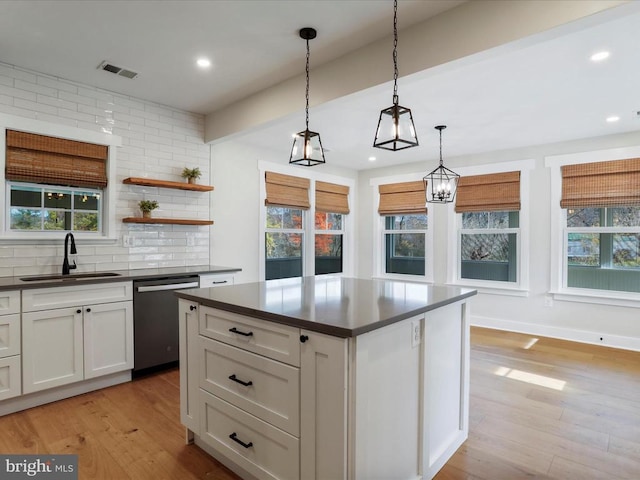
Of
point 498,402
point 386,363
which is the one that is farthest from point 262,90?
point 498,402

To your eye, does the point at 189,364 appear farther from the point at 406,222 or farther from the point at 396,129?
the point at 406,222

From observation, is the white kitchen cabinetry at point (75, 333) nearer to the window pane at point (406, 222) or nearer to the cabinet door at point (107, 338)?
the cabinet door at point (107, 338)

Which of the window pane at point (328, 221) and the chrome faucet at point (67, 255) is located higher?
the window pane at point (328, 221)

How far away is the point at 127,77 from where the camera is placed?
3.24 metres

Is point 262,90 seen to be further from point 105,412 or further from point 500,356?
point 500,356

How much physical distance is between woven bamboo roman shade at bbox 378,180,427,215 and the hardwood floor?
302 centimetres

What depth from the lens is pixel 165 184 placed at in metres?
3.76

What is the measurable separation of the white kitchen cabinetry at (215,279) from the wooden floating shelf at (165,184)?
0.98m

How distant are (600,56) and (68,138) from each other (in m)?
4.22

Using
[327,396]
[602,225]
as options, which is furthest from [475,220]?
[327,396]

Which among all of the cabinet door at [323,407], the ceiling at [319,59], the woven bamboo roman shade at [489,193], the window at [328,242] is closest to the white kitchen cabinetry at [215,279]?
the ceiling at [319,59]

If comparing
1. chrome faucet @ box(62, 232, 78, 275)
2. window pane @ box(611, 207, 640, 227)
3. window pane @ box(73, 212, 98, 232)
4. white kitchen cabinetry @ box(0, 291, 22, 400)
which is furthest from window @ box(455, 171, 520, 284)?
white kitchen cabinetry @ box(0, 291, 22, 400)

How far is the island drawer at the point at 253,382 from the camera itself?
5.32 feet

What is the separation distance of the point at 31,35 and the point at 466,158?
510cm
